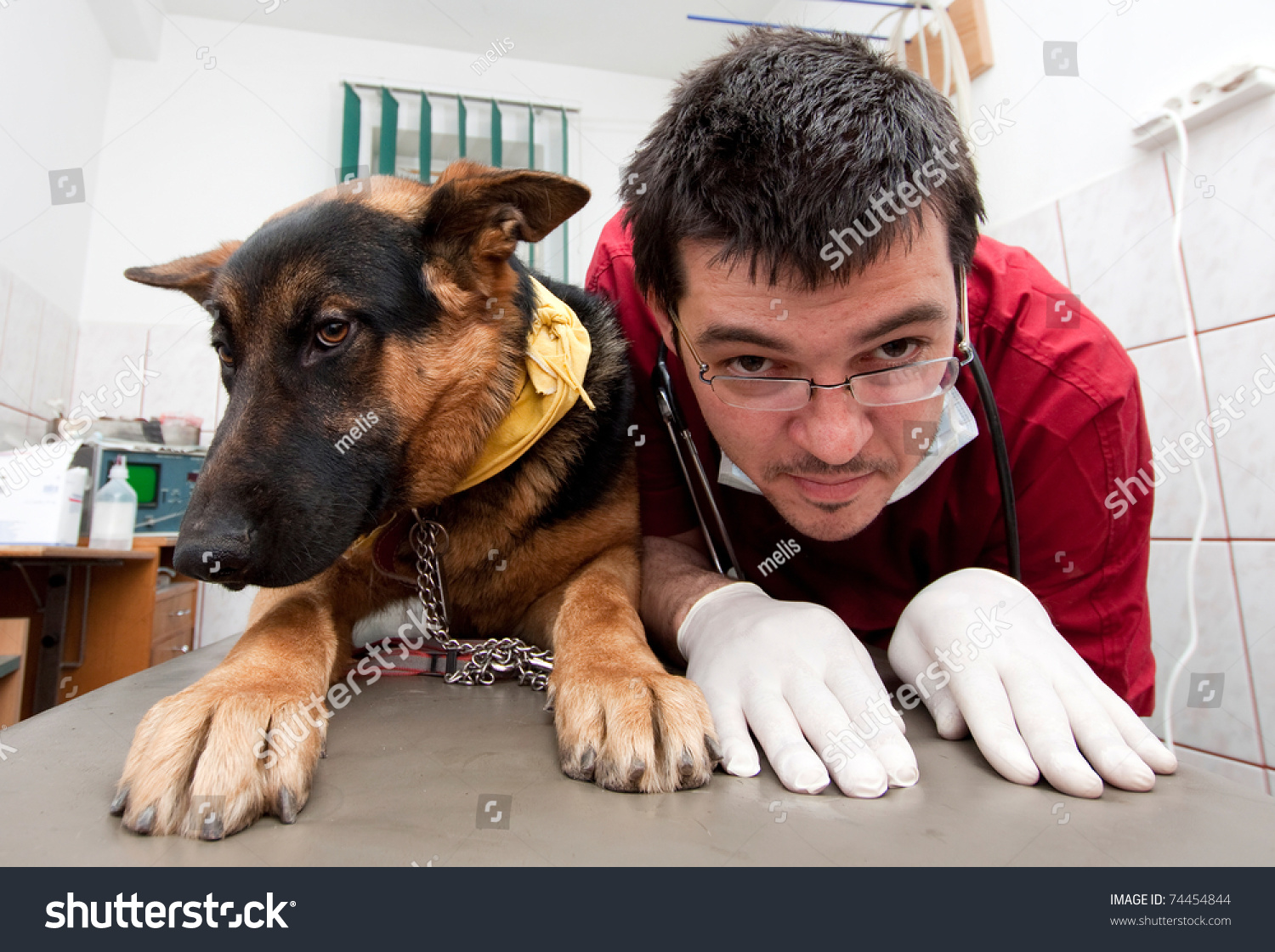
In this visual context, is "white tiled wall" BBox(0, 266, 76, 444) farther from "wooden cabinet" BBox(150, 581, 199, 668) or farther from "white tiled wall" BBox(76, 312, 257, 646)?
"wooden cabinet" BBox(150, 581, 199, 668)

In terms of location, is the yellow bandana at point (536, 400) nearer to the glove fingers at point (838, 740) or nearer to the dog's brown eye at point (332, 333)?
Answer: the dog's brown eye at point (332, 333)

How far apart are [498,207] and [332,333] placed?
13.2 inches

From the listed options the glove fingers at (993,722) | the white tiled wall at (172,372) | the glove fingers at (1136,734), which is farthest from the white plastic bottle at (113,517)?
the glove fingers at (1136,734)

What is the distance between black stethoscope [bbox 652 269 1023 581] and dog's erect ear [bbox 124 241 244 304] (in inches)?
31.6

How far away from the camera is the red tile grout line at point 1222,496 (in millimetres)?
1688

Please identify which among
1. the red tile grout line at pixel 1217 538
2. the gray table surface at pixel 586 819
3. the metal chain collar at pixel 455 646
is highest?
the red tile grout line at pixel 1217 538

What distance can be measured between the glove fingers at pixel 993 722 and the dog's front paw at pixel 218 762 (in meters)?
0.67

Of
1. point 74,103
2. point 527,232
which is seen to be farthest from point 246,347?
point 74,103

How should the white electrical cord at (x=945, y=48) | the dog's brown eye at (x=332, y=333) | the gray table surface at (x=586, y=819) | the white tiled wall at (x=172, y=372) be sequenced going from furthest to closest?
the white tiled wall at (x=172, y=372), the white electrical cord at (x=945, y=48), the dog's brown eye at (x=332, y=333), the gray table surface at (x=586, y=819)

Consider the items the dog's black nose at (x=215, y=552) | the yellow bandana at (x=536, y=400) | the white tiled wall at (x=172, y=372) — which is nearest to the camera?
the dog's black nose at (x=215, y=552)

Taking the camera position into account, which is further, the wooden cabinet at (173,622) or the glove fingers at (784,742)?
the wooden cabinet at (173,622)

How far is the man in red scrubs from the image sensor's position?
2.47 ft

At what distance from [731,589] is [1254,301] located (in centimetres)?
168
